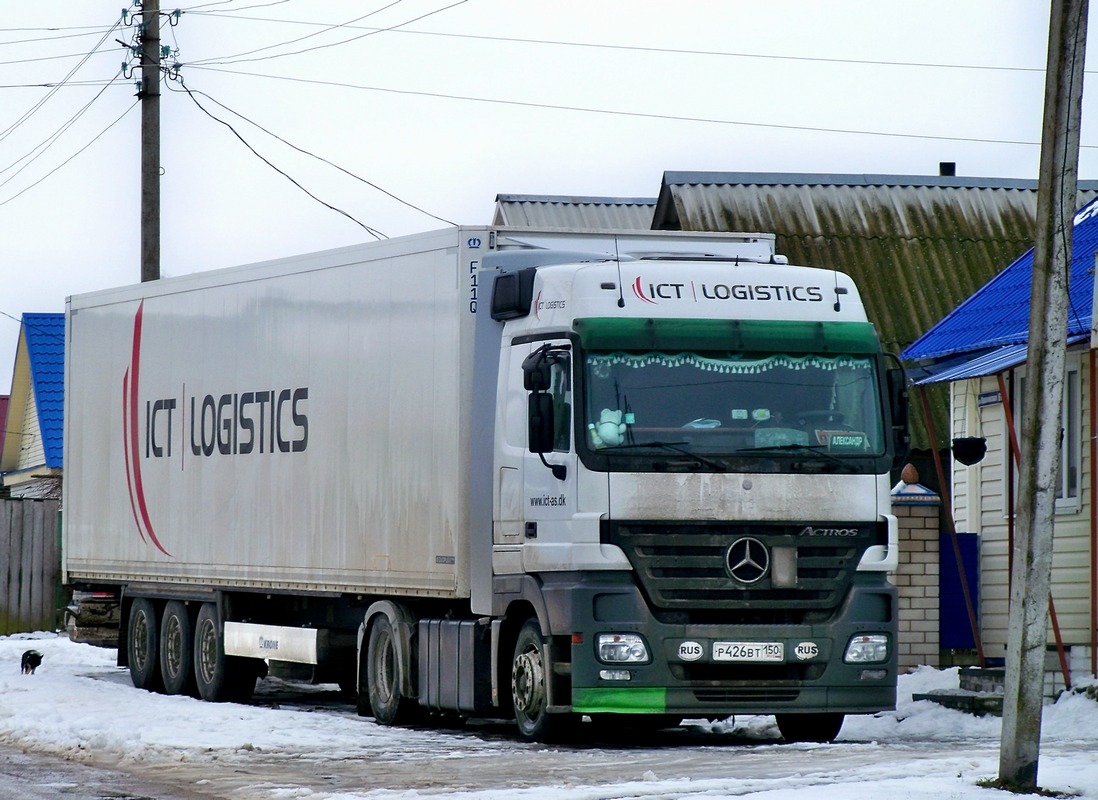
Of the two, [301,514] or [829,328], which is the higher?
[829,328]

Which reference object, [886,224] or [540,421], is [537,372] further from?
[886,224]

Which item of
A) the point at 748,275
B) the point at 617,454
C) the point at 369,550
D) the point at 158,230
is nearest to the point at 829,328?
the point at 748,275

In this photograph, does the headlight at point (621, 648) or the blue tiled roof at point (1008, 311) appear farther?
the blue tiled roof at point (1008, 311)

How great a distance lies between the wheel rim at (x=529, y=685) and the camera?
14.4 meters

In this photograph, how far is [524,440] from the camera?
14.5 meters

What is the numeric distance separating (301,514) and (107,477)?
4.55 meters

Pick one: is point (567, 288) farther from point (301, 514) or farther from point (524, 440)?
point (301, 514)

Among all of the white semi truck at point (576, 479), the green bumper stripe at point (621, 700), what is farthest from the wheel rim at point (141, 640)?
the green bumper stripe at point (621, 700)

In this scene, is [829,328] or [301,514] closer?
[829,328]

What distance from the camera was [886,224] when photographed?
108 feet

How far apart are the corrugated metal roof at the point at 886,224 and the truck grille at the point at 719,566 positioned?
52.8ft

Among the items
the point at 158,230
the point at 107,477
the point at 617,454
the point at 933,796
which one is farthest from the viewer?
the point at 158,230

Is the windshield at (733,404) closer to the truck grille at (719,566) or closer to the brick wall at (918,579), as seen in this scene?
the truck grille at (719,566)

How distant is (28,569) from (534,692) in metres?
16.3
